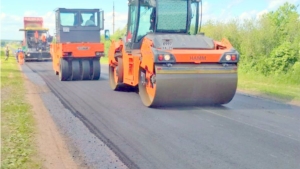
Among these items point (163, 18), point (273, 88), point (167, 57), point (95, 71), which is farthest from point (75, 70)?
point (167, 57)

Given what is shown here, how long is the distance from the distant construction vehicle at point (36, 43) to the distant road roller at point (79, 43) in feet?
53.7

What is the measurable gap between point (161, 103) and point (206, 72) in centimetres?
123

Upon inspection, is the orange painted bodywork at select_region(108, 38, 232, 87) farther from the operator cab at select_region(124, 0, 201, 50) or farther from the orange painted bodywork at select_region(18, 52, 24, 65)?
the orange painted bodywork at select_region(18, 52, 24, 65)

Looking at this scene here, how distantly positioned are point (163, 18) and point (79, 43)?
6.45 metres

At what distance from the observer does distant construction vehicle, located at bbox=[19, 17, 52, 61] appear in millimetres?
33906

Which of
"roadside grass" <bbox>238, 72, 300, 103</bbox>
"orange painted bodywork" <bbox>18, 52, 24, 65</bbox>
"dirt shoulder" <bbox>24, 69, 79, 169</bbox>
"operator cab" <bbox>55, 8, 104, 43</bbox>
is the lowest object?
"orange painted bodywork" <bbox>18, 52, 24, 65</bbox>

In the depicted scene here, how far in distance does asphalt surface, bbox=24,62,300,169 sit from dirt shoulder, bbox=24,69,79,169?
0.90ft

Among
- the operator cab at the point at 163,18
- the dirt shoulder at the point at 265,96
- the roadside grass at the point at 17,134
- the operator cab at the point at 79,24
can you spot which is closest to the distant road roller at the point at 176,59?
the operator cab at the point at 163,18

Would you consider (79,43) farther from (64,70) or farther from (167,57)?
(167,57)

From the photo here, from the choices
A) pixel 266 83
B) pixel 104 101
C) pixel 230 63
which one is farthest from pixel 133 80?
pixel 266 83

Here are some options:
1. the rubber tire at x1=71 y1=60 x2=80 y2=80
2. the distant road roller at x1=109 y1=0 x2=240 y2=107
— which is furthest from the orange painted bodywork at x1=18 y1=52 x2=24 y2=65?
the distant road roller at x1=109 y1=0 x2=240 y2=107

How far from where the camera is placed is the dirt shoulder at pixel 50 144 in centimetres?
576

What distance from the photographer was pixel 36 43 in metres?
34.7

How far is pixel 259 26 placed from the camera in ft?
77.2
